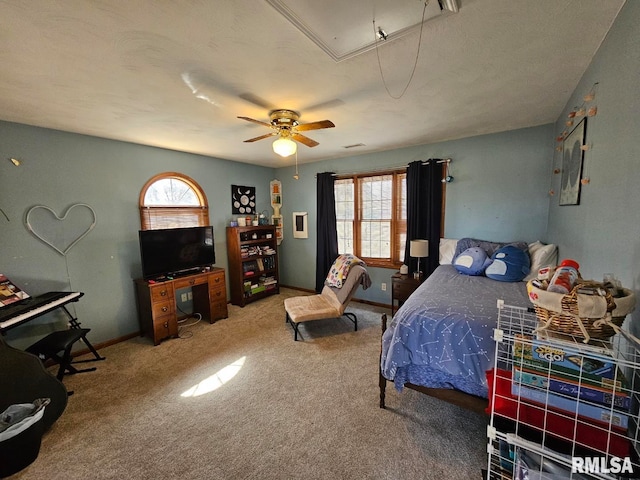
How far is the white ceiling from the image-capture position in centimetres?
117

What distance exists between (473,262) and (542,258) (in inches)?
24.2

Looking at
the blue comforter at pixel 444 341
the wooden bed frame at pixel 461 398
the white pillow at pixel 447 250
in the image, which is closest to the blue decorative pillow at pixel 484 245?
the white pillow at pixel 447 250

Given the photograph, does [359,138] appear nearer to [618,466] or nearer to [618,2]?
[618,2]

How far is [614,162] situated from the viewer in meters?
1.28

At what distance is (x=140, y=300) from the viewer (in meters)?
3.26

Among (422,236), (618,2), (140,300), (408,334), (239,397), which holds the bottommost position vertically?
(239,397)

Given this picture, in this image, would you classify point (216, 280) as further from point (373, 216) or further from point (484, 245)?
point (484, 245)

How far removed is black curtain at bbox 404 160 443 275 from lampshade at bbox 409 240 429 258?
0.17m

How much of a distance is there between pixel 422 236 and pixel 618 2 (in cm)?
269

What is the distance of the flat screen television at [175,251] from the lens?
311 centimetres

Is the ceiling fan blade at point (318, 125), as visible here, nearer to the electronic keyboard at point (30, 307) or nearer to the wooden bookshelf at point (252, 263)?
the wooden bookshelf at point (252, 263)

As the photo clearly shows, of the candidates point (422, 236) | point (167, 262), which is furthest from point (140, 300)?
point (422, 236)

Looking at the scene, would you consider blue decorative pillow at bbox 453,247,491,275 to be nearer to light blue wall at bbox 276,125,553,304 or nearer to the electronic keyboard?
light blue wall at bbox 276,125,553,304

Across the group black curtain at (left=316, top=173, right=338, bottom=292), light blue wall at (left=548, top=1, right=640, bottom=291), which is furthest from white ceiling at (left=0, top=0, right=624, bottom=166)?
black curtain at (left=316, top=173, right=338, bottom=292)
